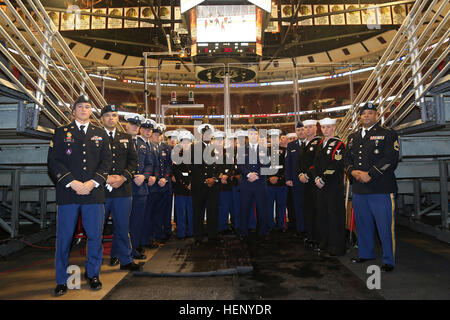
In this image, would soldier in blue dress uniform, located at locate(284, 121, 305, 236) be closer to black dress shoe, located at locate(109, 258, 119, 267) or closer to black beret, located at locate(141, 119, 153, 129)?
black beret, located at locate(141, 119, 153, 129)

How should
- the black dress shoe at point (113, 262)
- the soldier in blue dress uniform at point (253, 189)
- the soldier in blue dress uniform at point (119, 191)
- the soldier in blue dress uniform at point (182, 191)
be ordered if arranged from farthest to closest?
the soldier in blue dress uniform at point (182, 191)
the soldier in blue dress uniform at point (253, 189)
the black dress shoe at point (113, 262)
the soldier in blue dress uniform at point (119, 191)

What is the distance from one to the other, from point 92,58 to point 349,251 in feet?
53.2

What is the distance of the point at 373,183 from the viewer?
3496 mm

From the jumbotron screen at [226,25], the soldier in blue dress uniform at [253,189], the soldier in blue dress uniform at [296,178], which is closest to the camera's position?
the soldier in blue dress uniform at [253,189]

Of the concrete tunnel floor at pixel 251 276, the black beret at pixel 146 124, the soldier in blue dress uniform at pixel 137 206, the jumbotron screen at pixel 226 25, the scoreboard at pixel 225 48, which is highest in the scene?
the jumbotron screen at pixel 226 25

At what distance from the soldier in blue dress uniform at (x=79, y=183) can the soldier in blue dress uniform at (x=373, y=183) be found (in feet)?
9.12

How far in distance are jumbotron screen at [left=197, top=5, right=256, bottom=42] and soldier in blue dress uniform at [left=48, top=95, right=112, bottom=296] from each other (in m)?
6.30

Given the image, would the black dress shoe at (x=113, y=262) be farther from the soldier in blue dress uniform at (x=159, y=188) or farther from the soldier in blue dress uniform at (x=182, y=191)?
the soldier in blue dress uniform at (x=182, y=191)

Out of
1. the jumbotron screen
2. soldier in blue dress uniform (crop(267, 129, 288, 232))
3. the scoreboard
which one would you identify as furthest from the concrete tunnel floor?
the jumbotron screen

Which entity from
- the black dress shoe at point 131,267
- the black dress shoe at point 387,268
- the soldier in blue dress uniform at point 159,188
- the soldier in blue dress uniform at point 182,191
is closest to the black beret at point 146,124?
the soldier in blue dress uniform at point 159,188

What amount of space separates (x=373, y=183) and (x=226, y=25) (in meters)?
6.59

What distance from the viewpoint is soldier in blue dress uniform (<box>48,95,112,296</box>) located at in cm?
274

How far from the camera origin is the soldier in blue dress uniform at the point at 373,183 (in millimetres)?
3412
